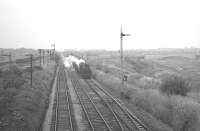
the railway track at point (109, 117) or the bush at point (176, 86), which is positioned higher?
the bush at point (176, 86)

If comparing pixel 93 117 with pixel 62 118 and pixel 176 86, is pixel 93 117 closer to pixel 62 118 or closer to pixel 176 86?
pixel 62 118

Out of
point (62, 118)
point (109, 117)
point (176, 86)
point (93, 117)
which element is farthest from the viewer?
point (176, 86)

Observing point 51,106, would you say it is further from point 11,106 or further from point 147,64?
point 147,64

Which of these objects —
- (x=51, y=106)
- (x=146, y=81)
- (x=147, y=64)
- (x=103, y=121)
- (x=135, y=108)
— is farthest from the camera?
(x=147, y=64)

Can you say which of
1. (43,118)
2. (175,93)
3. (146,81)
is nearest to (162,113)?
(175,93)

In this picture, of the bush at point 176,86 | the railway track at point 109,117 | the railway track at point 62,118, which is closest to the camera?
the railway track at point 109,117

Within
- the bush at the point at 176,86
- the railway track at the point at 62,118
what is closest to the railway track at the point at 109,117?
the railway track at the point at 62,118

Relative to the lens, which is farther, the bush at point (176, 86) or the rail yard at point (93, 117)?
the bush at point (176, 86)

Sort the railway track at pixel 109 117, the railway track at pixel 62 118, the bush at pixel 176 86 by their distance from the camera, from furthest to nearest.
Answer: the bush at pixel 176 86
the railway track at pixel 62 118
the railway track at pixel 109 117

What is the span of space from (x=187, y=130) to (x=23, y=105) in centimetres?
1235

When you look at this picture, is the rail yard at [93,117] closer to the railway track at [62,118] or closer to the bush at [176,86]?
the railway track at [62,118]

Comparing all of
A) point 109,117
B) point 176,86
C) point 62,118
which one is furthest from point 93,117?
point 176,86

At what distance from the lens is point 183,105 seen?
16.2 meters

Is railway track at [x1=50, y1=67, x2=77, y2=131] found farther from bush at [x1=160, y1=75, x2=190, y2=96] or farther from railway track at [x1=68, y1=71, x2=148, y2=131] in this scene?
bush at [x1=160, y1=75, x2=190, y2=96]
